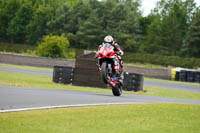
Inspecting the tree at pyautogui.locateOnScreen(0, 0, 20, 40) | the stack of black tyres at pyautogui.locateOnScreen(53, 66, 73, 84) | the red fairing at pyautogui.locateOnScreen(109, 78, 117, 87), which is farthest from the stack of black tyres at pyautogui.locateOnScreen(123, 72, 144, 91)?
the tree at pyautogui.locateOnScreen(0, 0, 20, 40)

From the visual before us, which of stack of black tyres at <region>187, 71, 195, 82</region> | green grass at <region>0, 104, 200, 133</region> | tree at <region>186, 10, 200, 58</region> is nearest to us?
green grass at <region>0, 104, 200, 133</region>

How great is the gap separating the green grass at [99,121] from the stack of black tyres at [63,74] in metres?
11.8

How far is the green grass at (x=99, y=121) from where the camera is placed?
7.28 meters

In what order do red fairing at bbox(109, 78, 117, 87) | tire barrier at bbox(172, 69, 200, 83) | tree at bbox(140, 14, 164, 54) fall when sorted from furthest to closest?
1. tree at bbox(140, 14, 164, 54)
2. tire barrier at bbox(172, 69, 200, 83)
3. red fairing at bbox(109, 78, 117, 87)

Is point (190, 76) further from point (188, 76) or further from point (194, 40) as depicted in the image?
point (194, 40)

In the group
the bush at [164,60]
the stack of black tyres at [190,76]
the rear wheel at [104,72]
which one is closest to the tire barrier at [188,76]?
the stack of black tyres at [190,76]

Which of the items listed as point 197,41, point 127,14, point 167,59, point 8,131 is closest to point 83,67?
point 8,131

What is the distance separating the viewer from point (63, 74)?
877 inches

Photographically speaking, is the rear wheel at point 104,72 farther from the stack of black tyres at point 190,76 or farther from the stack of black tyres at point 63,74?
the stack of black tyres at point 190,76

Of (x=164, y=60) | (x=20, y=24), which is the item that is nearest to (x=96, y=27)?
(x=20, y=24)

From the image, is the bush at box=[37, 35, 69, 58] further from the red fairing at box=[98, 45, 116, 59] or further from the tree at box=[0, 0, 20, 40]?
the tree at box=[0, 0, 20, 40]

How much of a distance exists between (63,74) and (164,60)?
33.6 m

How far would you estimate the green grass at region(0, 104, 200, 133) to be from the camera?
7281 mm

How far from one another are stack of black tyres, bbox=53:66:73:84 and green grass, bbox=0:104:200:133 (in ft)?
38.7
